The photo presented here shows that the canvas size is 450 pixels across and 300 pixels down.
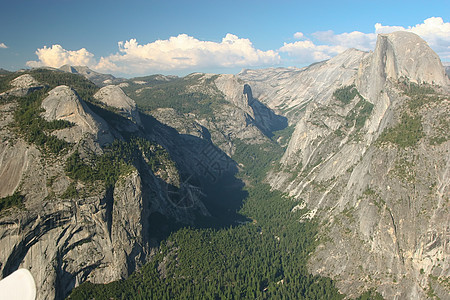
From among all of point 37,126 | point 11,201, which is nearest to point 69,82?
point 37,126

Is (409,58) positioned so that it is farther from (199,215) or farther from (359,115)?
(199,215)

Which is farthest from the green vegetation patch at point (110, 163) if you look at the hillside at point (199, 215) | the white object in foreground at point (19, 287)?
the white object in foreground at point (19, 287)

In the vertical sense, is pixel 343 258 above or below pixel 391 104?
below

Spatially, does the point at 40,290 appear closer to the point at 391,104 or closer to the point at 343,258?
the point at 343,258

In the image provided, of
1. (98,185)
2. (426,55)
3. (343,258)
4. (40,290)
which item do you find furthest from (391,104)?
(40,290)

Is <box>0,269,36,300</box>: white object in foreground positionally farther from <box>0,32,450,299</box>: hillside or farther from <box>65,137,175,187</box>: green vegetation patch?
<box>65,137,175,187</box>: green vegetation patch

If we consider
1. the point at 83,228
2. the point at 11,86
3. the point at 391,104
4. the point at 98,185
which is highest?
the point at 11,86
